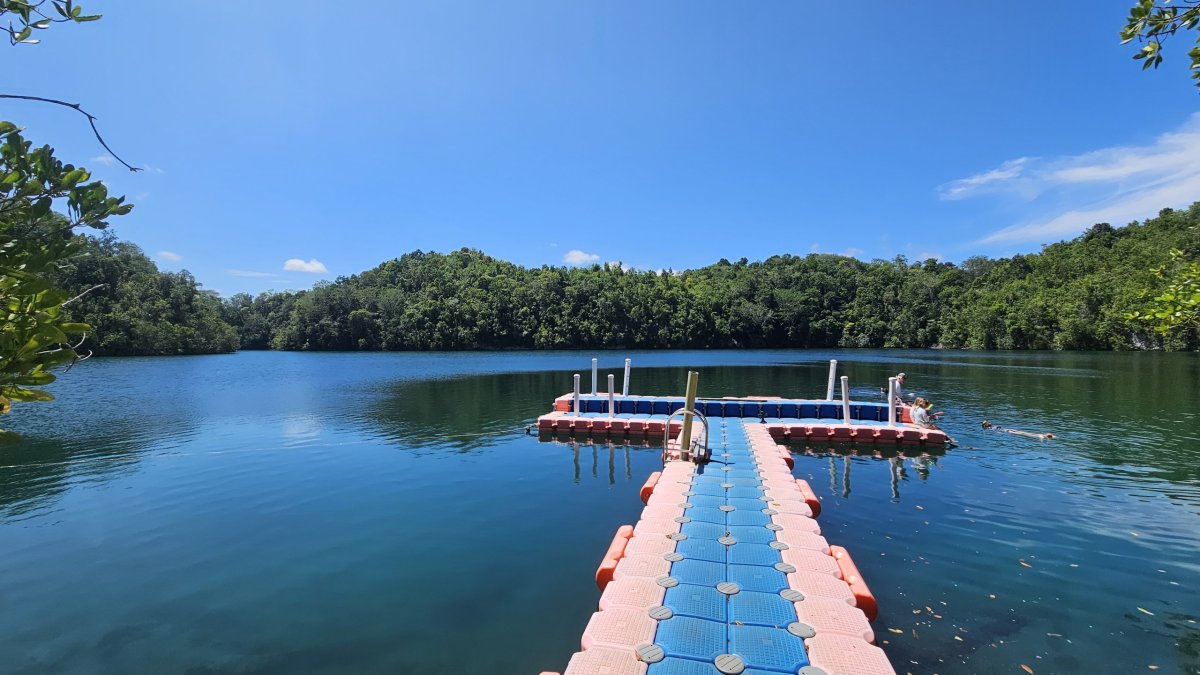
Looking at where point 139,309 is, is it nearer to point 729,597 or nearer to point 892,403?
point 892,403

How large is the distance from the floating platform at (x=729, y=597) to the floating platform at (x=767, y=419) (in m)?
9.71

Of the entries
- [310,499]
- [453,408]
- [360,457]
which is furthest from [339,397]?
[310,499]

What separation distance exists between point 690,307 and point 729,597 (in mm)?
106437

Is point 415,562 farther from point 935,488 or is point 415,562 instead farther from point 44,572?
point 935,488

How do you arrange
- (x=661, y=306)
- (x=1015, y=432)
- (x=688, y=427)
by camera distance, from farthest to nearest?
1. (x=661, y=306)
2. (x=1015, y=432)
3. (x=688, y=427)

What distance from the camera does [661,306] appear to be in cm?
10906

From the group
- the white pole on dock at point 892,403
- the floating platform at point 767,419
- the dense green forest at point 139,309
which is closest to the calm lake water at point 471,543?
the floating platform at point 767,419

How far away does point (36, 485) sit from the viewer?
15.0 m

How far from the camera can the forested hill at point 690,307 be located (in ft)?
317

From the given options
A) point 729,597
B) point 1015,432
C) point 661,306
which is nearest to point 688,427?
point 729,597

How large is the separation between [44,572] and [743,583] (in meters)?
11.5

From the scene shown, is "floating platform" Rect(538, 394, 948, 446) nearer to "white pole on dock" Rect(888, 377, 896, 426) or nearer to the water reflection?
"white pole on dock" Rect(888, 377, 896, 426)

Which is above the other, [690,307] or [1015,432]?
[690,307]

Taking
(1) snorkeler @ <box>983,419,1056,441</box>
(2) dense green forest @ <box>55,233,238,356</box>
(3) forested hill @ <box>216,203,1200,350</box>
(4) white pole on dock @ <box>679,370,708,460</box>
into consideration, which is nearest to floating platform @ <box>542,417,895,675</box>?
(4) white pole on dock @ <box>679,370,708,460</box>
